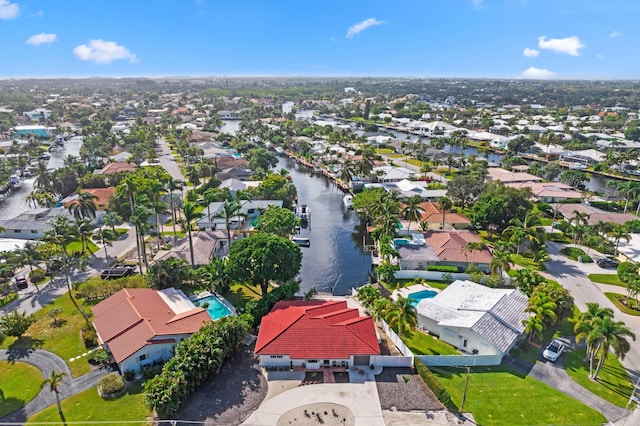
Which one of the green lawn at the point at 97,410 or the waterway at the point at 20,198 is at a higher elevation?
the waterway at the point at 20,198

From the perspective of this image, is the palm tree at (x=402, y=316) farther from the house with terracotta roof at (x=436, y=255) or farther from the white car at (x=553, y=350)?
the house with terracotta roof at (x=436, y=255)

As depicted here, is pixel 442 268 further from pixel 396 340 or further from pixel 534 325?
pixel 396 340

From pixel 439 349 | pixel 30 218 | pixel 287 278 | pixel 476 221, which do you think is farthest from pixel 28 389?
pixel 476 221

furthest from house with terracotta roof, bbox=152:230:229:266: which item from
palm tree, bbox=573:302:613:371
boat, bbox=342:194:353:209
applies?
palm tree, bbox=573:302:613:371

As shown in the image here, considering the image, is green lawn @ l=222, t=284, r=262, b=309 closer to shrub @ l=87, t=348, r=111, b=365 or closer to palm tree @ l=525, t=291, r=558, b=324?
shrub @ l=87, t=348, r=111, b=365

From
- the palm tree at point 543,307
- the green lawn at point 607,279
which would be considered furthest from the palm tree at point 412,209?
the palm tree at point 543,307
